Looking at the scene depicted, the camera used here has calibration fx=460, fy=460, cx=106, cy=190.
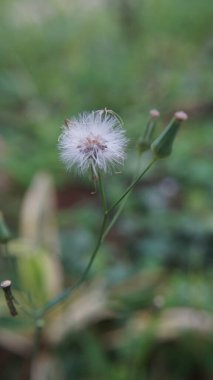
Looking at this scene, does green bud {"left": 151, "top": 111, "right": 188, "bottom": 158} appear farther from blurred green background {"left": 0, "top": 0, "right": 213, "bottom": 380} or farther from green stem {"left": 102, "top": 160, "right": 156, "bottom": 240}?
blurred green background {"left": 0, "top": 0, "right": 213, "bottom": 380}

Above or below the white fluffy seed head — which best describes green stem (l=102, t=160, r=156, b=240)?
below

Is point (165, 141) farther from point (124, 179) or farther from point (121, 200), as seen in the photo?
point (124, 179)

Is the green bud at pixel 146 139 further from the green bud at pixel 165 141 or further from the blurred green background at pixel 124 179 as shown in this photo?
the blurred green background at pixel 124 179

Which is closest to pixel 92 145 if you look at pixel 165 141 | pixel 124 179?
pixel 165 141

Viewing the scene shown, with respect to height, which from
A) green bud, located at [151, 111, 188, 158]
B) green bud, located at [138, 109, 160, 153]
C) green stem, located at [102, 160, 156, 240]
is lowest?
green stem, located at [102, 160, 156, 240]

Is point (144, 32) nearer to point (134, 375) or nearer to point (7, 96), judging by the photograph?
point (7, 96)

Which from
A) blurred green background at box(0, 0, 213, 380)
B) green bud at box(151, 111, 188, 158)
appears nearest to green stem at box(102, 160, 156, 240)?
green bud at box(151, 111, 188, 158)
